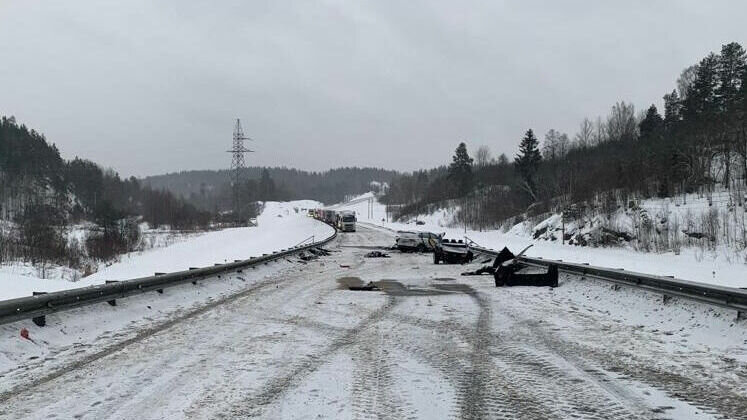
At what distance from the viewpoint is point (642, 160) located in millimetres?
57906

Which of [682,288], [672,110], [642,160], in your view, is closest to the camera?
[682,288]

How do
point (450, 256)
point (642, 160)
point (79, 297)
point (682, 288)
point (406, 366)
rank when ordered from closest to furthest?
point (406, 366), point (79, 297), point (682, 288), point (450, 256), point (642, 160)

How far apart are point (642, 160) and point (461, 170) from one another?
70.9 meters

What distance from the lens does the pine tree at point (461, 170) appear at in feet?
414

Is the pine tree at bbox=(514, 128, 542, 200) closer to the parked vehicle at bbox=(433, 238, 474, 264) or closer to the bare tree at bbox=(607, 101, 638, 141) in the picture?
the bare tree at bbox=(607, 101, 638, 141)

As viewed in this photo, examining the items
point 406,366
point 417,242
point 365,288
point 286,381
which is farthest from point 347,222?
point 286,381

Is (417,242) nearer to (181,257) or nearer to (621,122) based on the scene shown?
(181,257)

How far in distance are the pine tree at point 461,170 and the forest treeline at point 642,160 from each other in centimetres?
23

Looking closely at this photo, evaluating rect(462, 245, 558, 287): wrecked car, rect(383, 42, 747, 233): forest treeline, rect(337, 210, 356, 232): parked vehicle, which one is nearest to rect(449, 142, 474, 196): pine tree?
rect(383, 42, 747, 233): forest treeline

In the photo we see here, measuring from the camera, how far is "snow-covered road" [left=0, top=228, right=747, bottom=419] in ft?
17.7

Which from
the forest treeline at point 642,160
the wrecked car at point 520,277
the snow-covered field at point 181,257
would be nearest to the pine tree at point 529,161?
the forest treeline at point 642,160

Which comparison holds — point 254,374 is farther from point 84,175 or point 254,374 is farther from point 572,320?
point 84,175

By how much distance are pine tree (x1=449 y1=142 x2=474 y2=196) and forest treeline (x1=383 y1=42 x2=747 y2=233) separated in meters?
0.23

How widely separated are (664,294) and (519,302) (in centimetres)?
Result: 318
